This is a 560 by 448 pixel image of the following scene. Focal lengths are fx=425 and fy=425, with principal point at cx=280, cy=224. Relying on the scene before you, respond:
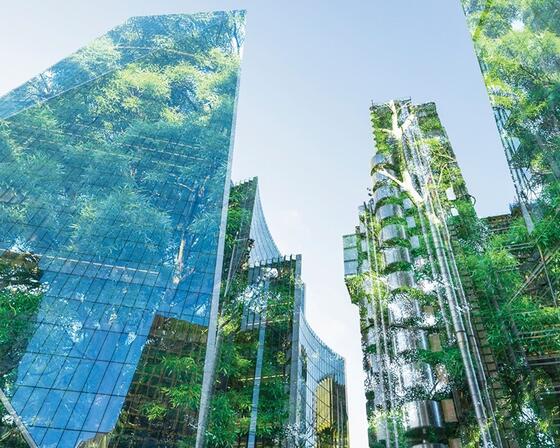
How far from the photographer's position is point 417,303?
1527 cm

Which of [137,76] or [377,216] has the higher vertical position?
[137,76]

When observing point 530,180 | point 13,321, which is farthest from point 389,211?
point 13,321

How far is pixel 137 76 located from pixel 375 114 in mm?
16030

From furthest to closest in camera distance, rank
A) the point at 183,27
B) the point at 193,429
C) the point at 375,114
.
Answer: the point at 183,27, the point at 375,114, the point at 193,429

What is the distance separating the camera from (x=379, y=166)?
2081 cm

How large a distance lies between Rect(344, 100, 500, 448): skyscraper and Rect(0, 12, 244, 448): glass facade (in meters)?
7.63

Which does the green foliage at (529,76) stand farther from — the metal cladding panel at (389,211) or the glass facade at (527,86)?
the metal cladding panel at (389,211)

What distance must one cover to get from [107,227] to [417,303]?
15.2 metres

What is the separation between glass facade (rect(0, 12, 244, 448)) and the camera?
17.3 metres

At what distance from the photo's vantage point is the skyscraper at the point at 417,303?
1246 cm

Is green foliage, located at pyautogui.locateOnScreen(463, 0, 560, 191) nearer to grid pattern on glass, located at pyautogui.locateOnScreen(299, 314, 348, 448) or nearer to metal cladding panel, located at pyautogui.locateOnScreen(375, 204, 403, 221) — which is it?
metal cladding panel, located at pyautogui.locateOnScreen(375, 204, 403, 221)

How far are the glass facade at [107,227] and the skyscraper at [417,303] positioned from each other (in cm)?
763

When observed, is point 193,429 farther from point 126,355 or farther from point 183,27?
point 183,27

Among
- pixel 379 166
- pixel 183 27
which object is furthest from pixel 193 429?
pixel 183 27
